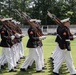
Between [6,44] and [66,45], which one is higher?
[6,44]

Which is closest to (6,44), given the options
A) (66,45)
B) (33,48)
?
(33,48)

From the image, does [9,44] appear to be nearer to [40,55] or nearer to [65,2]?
[40,55]

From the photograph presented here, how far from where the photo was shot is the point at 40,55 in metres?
12.8

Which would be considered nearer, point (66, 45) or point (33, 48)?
point (66, 45)

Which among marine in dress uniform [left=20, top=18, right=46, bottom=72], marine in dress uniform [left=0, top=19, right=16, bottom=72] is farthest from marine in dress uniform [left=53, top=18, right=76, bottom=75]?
marine in dress uniform [left=0, top=19, right=16, bottom=72]

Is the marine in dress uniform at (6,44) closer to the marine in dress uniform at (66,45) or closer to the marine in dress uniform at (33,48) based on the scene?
the marine in dress uniform at (33,48)

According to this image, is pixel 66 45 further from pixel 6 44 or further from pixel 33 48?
pixel 6 44

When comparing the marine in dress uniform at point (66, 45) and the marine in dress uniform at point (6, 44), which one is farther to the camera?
the marine in dress uniform at point (6, 44)

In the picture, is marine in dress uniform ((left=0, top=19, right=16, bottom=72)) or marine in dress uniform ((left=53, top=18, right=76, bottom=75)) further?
marine in dress uniform ((left=0, top=19, right=16, bottom=72))

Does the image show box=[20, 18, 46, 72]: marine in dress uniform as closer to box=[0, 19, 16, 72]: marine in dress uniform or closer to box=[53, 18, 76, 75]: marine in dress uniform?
box=[0, 19, 16, 72]: marine in dress uniform

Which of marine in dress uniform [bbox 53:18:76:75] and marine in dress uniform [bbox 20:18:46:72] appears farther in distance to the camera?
marine in dress uniform [bbox 20:18:46:72]

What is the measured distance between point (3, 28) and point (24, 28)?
1720 inches

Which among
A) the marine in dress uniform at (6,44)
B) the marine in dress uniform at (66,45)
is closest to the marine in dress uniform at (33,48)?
the marine in dress uniform at (6,44)

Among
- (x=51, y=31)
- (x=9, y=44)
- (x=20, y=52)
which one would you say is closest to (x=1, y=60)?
(x=9, y=44)
